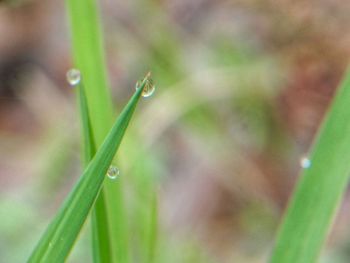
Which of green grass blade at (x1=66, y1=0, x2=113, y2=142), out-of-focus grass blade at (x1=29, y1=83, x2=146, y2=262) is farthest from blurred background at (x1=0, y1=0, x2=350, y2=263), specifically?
out-of-focus grass blade at (x1=29, y1=83, x2=146, y2=262)

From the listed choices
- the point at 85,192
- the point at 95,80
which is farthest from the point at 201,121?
the point at 85,192

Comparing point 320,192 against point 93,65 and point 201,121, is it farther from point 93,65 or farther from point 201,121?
point 201,121

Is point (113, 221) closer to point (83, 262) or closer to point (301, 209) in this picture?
point (301, 209)

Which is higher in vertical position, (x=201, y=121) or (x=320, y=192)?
(x=201, y=121)

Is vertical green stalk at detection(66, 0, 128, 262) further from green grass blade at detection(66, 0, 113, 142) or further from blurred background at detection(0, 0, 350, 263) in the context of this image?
blurred background at detection(0, 0, 350, 263)

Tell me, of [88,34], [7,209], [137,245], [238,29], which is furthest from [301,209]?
[238,29]

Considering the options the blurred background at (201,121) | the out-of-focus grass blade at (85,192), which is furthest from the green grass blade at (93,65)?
the blurred background at (201,121)
